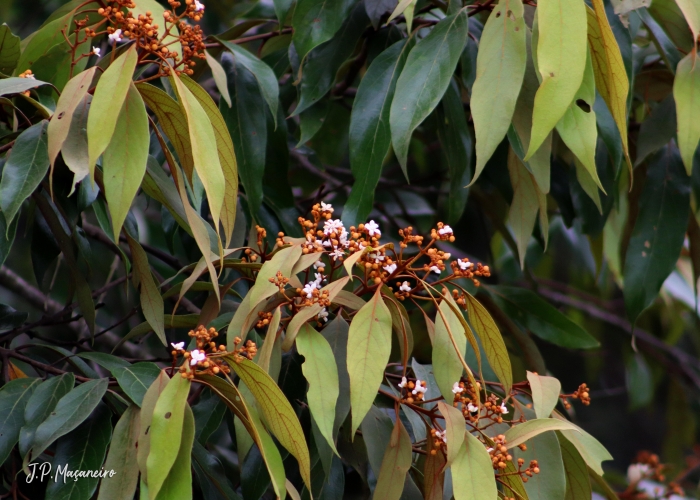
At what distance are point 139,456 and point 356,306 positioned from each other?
0.82 ft

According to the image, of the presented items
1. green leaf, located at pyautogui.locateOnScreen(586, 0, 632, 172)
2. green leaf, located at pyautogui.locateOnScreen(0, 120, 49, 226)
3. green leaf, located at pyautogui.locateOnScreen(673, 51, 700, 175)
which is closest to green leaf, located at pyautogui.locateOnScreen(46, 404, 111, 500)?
green leaf, located at pyautogui.locateOnScreen(0, 120, 49, 226)

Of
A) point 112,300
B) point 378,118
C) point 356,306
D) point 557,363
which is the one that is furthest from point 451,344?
point 557,363

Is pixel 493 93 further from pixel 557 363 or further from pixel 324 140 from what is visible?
pixel 557 363

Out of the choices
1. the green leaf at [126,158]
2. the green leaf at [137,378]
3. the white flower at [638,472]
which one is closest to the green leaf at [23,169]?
the green leaf at [126,158]

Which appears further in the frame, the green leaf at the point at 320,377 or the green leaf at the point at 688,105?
the green leaf at the point at 688,105

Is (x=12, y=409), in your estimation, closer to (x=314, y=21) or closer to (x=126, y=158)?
A: (x=126, y=158)

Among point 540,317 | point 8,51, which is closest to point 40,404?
point 8,51

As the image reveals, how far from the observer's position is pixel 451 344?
71 cm

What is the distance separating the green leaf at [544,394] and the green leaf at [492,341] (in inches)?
1.1

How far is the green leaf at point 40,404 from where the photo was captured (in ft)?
2.35

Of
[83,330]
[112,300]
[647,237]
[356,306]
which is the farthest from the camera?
[112,300]

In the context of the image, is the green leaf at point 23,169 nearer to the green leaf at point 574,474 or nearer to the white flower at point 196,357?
the white flower at point 196,357

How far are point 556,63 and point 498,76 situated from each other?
77 mm

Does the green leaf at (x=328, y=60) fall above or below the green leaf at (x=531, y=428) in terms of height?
above
